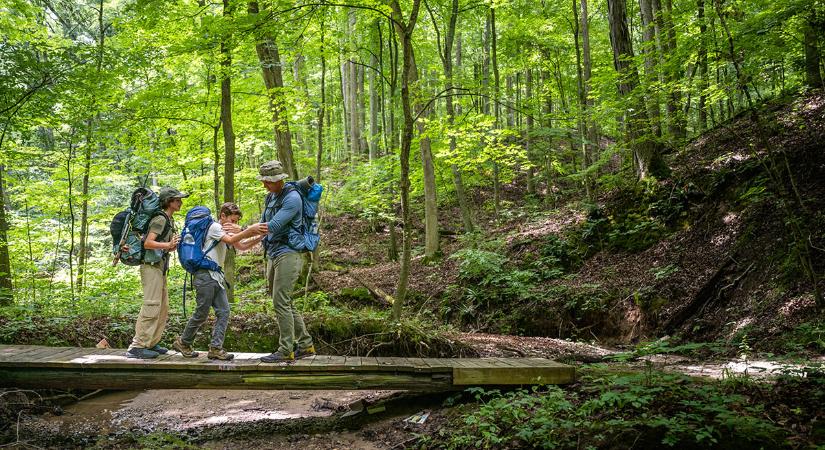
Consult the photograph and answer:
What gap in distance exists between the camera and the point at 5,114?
8.64 metres

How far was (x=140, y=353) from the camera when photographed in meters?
5.68

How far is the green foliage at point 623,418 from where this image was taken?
12.1 feet

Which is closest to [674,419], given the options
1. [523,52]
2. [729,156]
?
[729,156]

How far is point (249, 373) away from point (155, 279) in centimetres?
160

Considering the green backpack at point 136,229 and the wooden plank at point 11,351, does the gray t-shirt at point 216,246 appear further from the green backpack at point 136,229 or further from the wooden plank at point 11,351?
the wooden plank at point 11,351

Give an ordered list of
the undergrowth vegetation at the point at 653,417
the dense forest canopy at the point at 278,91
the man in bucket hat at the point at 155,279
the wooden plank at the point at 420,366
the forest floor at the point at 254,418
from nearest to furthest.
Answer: the undergrowth vegetation at the point at 653,417 → the forest floor at the point at 254,418 → the man in bucket hat at the point at 155,279 → the wooden plank at the point at 420,366 → the dense forest canopy at the point at 278,91

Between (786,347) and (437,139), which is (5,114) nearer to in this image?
(437,139)

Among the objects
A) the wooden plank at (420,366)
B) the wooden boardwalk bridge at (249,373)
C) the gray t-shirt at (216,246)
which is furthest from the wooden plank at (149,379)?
the wooden plank at (420,366)

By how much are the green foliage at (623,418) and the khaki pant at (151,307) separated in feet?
12.1

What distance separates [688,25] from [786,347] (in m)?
5.52

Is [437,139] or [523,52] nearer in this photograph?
[437,139]

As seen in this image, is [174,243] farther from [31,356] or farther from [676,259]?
[676,259]

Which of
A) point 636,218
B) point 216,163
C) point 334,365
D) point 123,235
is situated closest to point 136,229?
point 123,235

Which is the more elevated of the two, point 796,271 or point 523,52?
point 523,52
